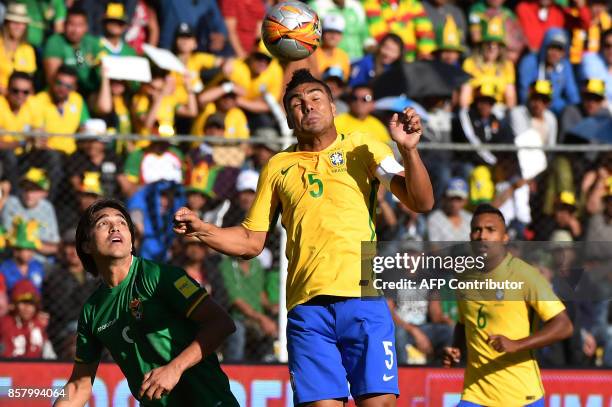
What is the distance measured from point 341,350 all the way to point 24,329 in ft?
14.9

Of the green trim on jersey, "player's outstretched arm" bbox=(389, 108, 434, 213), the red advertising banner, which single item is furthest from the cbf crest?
the red advertising banner

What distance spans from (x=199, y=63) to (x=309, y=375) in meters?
6.91

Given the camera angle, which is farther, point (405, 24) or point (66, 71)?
point (405, 24)

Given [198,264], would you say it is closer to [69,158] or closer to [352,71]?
[69,158]

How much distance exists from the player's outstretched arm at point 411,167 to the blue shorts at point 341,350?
2.08 feet

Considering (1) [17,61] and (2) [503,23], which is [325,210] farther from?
(2) [503,23]

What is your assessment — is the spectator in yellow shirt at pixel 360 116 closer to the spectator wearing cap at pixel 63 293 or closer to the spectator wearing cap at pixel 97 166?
the spectator wearing cap at pixel 97 166

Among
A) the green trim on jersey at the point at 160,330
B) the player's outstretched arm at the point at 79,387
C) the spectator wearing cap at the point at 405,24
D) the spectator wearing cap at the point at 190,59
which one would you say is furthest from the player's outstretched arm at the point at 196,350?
the spectator wearing cap at the point at 405,24

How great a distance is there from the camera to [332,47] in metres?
12.8

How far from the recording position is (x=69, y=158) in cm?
1052

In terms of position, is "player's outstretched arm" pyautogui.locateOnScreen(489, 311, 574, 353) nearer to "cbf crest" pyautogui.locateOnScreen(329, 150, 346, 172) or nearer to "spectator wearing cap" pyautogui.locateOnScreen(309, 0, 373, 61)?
"cbf crest" pyautogui.locateOnScreen(329, 150, 346, 172)

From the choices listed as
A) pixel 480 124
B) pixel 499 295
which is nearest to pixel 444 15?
pixel 480 124

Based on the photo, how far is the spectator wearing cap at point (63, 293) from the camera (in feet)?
33.2

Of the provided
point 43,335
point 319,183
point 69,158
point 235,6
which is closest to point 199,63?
point 235,6
